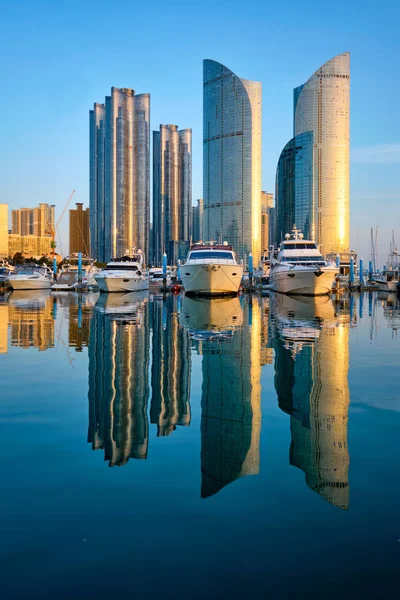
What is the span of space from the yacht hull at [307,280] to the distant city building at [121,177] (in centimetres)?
11874

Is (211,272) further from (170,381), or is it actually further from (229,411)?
(229,411)

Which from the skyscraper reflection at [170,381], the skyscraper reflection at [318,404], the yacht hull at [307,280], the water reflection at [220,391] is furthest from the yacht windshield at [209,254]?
the skyscraper reflection at [318,404]

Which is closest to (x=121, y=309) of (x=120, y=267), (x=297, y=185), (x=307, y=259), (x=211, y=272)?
(x=211, y=272)

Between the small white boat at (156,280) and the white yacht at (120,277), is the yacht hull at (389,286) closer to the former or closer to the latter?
the small white boat at (156,280)

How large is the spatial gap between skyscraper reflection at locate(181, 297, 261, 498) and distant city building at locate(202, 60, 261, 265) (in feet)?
569

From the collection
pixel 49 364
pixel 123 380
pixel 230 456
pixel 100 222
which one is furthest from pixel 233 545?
pixel 100 222

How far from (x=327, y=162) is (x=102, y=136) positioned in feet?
248

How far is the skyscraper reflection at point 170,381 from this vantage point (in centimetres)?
819

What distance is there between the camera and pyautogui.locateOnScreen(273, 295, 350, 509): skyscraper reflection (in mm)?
5836

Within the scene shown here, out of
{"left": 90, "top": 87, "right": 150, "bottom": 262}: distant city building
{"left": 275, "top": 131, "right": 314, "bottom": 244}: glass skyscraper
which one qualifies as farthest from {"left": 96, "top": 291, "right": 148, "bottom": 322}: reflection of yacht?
{"left": 275, "top": 131, "right": 314, "bottom": 244}: glass skyscraper

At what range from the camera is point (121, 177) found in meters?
170

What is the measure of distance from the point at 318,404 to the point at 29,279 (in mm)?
61109

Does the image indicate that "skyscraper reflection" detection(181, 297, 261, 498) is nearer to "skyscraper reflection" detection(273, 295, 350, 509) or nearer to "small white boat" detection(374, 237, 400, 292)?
"skyscraper reflection" detection(273, 295, 350, 509)

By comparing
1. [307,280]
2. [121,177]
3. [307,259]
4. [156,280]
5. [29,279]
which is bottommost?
[156,280]
